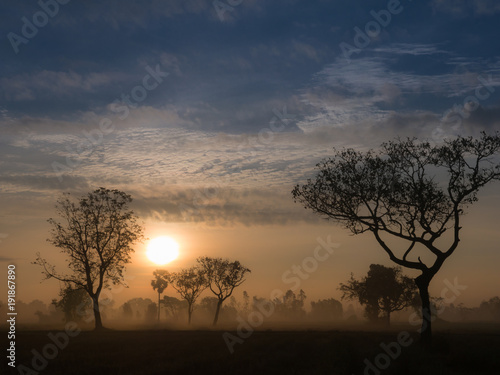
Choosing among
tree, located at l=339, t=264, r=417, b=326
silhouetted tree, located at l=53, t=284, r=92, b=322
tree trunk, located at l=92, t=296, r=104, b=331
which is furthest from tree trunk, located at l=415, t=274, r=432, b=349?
silhouetted tree, located at l=53, t=284, r=92, b=322

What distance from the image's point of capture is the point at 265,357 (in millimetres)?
33250

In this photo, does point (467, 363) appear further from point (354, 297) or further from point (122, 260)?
point (354, 297)

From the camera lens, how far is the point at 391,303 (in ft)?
368

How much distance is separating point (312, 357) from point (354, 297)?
292ft

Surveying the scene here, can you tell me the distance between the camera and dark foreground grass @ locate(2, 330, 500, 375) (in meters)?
29.5

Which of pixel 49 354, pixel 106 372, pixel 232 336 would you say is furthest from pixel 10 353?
pixel 232 336

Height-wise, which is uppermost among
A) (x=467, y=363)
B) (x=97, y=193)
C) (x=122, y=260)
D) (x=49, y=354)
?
(x=97, y=193)

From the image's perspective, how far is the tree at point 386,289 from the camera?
110m

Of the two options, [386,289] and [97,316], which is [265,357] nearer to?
[97,316]

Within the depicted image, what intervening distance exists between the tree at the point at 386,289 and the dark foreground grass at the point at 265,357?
74.5 metres

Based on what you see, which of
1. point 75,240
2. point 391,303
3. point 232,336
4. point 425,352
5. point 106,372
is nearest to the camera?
point 106,372

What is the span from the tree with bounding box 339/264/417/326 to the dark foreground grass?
74.5m

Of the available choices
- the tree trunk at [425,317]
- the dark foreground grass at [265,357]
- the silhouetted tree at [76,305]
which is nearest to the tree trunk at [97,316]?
the dark foreground grass at [265,357]

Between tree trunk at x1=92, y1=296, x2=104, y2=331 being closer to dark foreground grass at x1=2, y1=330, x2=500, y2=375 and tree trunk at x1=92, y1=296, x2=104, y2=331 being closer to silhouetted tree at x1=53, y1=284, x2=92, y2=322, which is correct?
dark foreground grass at x1=2, y1=330, x2=500, y2=375
